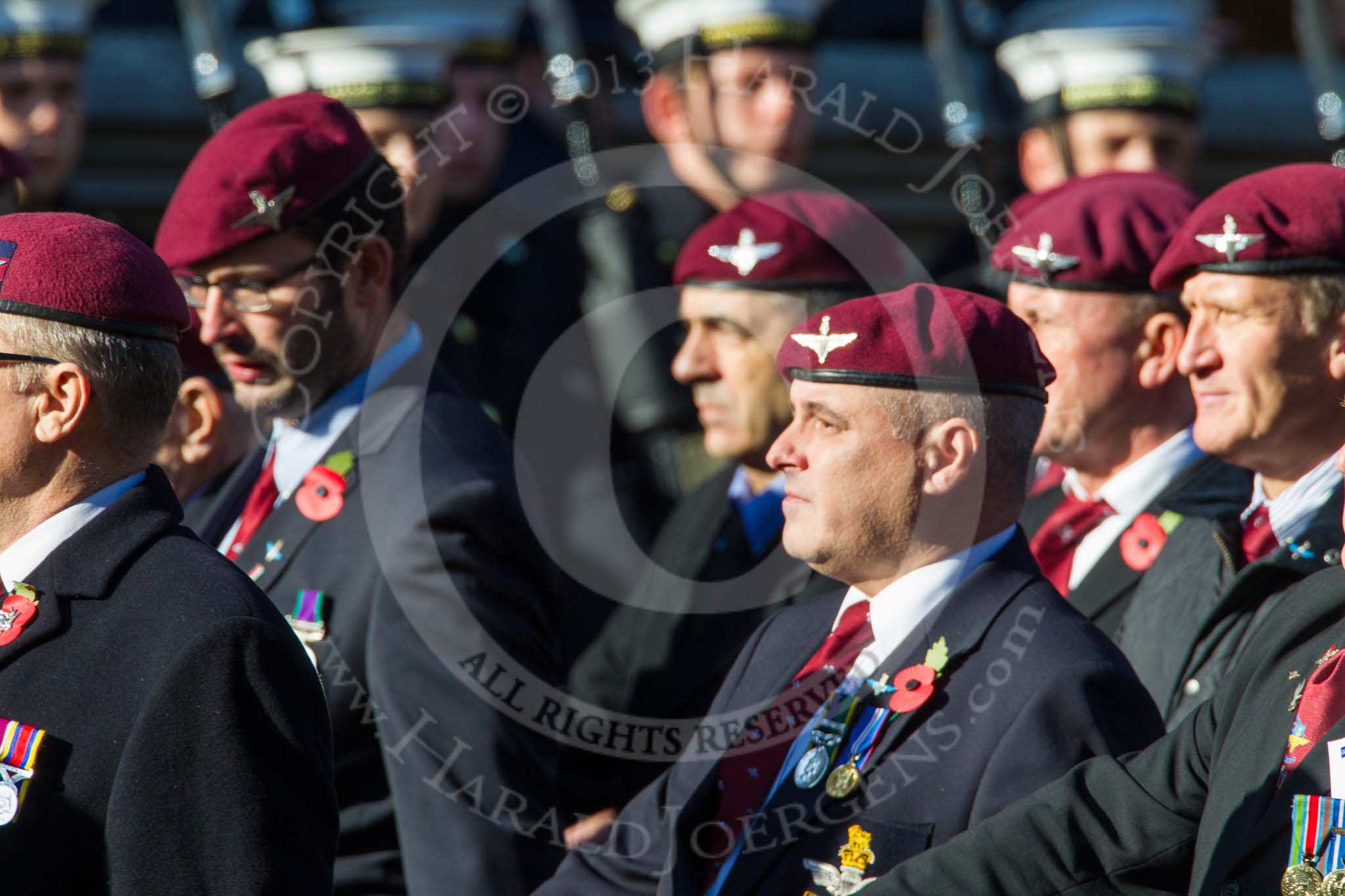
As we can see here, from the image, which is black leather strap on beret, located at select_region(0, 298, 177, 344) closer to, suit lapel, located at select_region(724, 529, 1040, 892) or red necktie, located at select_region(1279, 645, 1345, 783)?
suit lapel, located at select_region(724, 529, 1040, 892)

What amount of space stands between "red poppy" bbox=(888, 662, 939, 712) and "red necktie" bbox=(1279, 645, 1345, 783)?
69 cm

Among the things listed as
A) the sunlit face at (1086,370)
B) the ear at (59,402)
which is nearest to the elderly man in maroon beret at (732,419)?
the sunlit face at (1086,370)

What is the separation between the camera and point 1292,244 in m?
3.67

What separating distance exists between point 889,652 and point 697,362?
1.65 m

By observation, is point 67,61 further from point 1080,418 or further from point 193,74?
point 1080,418

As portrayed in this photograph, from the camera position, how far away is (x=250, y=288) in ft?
12.7

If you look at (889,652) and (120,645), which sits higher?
(120,645)

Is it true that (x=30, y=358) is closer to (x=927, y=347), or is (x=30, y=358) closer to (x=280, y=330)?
(x=280, y=330)

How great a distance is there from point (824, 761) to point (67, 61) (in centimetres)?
390

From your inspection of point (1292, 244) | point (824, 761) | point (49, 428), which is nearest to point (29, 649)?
point (49, 428)

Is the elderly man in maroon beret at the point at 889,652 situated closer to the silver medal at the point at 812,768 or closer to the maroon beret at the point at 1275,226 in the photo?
the silver medal at the point at 812,768

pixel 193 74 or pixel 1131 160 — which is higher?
pixel 193 74

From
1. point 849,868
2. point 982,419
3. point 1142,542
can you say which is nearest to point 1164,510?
point 1142,542

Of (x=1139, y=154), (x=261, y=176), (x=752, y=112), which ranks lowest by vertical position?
(x=1139, y=154)
